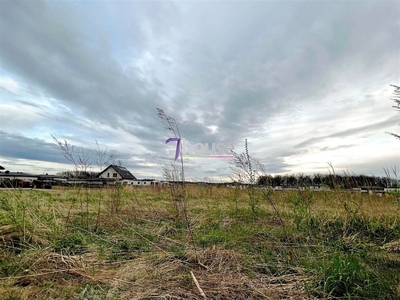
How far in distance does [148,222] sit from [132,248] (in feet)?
4.86

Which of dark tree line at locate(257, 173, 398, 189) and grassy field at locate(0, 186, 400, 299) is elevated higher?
dark tree line at locate(257, 173, 398, 189)

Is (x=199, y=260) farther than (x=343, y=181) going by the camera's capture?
No

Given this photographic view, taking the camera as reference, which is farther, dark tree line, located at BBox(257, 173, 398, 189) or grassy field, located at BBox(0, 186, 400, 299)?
dark tree line, located at BBox(257, 173, 398, 189)

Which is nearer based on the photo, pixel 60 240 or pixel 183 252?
pixel 183 252

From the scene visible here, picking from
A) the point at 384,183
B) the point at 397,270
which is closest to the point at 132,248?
the point at 397,270

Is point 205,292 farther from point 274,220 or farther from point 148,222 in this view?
point 274,220

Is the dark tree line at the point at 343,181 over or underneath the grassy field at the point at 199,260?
over

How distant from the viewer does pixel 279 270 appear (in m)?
2.16

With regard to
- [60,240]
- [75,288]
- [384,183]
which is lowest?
[75,288]

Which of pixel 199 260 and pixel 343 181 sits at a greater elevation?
pixel 343 181

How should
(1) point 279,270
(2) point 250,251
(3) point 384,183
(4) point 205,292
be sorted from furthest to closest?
(3) point 384,183 < (2) point 250,251 < (1) point 279,270 < (4) point 205,292

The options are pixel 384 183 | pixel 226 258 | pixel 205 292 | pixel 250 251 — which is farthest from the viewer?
pixel 384 183

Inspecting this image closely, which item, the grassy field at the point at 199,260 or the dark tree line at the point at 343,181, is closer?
the grassy field at the point at 199,260

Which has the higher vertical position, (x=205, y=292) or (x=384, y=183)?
(x=384, y=183)
